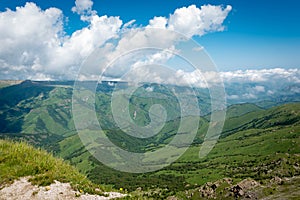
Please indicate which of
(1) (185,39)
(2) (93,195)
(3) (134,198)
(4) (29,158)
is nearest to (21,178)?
(4) (29,158)

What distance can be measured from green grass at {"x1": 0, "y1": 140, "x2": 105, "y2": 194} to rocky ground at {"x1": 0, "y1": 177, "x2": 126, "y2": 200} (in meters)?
0.30

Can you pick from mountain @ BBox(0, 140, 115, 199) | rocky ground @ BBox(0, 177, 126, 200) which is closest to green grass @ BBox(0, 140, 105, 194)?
mountain @ BBox(0, 140, 115, 199)

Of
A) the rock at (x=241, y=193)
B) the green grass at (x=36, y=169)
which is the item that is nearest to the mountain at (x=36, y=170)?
the green grass at (x=36, y=169)

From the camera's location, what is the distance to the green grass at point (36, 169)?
12328 mm

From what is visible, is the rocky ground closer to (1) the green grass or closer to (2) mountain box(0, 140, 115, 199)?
(2) mountain box(0, 140, 115, 199)

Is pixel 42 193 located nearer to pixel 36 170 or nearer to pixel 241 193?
pixel 36 170

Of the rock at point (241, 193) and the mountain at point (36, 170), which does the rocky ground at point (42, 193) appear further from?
the rock at point (241, 193)

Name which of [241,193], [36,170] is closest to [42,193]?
[36,170]

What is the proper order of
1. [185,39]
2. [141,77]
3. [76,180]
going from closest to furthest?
[76,180]
[185,39]
[141,77]

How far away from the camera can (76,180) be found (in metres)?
12.6

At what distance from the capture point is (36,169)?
13.2 metres

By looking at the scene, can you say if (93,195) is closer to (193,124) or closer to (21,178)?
(21,178)

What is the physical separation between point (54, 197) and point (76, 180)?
1681mm

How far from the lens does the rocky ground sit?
11133 mm
